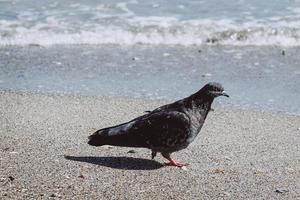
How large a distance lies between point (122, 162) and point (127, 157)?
197mm

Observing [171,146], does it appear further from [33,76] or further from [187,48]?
[187,48]

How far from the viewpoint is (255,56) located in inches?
438

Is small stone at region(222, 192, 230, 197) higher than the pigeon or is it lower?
lower

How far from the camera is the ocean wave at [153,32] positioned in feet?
39.9

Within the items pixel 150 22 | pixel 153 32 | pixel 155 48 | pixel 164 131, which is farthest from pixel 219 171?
pixel 150 22

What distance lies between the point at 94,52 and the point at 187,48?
1.51 metres

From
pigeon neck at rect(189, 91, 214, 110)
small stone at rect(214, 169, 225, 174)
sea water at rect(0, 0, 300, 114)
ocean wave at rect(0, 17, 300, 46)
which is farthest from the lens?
ocean wave at rect(0, 17, 300, 46)

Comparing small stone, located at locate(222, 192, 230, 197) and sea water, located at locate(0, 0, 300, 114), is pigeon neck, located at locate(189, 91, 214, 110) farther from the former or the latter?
sea water, located at locate(0, 0, 300, 114)

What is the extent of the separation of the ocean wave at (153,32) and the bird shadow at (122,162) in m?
5.88

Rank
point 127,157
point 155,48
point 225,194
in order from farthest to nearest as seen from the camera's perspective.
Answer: point 155,48 < point 127,157 < point 225,194

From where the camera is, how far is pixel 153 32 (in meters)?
12.7

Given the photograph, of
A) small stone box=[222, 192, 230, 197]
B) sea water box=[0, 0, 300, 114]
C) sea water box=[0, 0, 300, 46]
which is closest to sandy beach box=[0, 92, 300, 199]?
small stone box=[222, 192, 230, 197]

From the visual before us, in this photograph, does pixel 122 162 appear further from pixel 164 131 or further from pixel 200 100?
pixel 200 100

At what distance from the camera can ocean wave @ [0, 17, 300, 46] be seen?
1216 centimetres
